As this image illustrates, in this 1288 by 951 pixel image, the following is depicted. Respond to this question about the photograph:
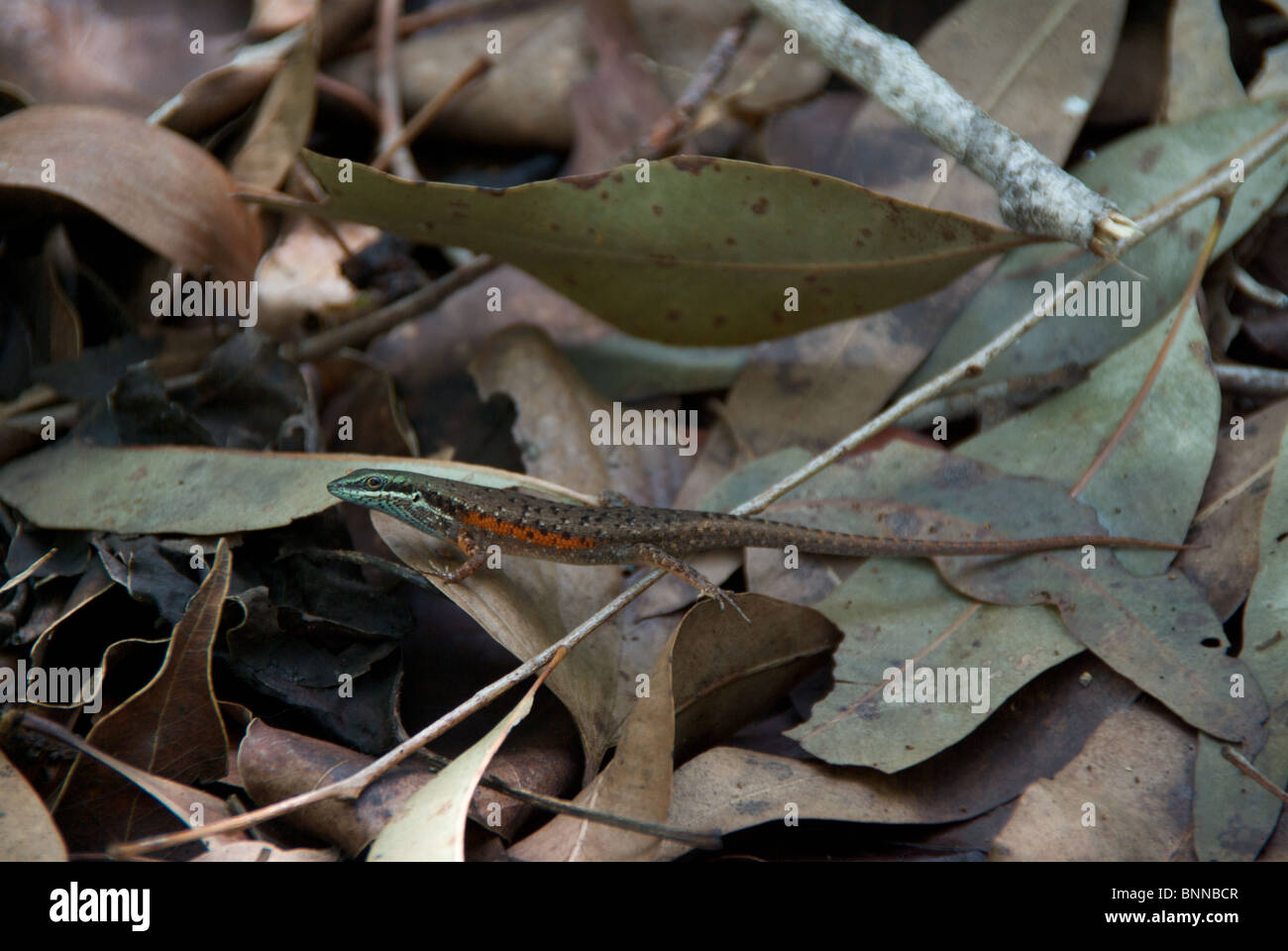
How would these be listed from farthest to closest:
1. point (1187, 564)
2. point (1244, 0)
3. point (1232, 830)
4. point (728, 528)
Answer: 1. point (1244, 0)
2. point (728, 528)
3. point (1187, 564)
4. point (1232, 830)

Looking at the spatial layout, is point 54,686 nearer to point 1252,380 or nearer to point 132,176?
point 132,176

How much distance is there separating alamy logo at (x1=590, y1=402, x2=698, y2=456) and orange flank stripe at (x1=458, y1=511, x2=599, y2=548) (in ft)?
1.66

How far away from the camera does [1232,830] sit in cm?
253

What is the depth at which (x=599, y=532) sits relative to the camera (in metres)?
3.50

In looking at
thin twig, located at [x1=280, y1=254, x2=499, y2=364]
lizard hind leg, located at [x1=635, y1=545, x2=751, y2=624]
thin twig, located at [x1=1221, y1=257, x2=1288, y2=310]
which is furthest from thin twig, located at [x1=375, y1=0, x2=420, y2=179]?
thin twig, located at [x1=1221, y1=257, x2=1288, y2=310]

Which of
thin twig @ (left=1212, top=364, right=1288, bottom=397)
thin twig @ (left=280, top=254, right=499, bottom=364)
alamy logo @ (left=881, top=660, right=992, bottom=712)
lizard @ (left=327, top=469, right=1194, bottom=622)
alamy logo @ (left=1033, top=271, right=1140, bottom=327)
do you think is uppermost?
thin twig @ (left=280, top=254, right=499, bottom=364)

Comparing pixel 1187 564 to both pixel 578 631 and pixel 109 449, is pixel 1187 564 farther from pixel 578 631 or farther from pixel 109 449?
pixel 109 449

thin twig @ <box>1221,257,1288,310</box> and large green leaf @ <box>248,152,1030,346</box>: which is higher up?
large green leaf @ <box>248,152,1030,346</box>

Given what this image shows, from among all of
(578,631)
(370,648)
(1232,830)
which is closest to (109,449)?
(370,648)

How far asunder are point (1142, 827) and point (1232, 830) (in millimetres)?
220

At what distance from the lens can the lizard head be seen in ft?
10.6

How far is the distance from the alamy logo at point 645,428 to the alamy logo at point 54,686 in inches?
77.4
